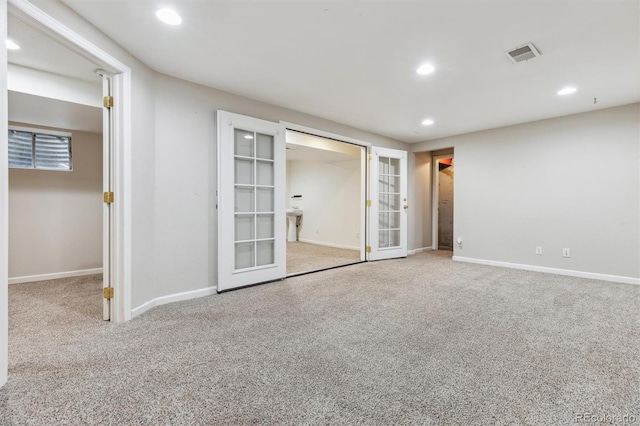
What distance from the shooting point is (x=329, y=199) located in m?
7.21

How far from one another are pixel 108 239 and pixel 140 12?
181cm

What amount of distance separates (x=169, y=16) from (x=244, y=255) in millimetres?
2450

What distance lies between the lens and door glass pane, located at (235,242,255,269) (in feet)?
11.4

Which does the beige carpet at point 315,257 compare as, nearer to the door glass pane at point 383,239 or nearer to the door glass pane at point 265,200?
the door glass pane at point 383,239

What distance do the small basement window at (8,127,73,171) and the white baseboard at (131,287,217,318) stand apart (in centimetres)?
279

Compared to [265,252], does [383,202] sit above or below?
above

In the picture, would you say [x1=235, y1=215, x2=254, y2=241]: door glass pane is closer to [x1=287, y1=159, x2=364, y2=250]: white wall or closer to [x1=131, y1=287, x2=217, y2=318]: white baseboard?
[x1=131, y1=287, x2=217, y2=318]: white baseboard

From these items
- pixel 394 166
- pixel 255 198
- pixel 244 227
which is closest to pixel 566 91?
pixel 394 166

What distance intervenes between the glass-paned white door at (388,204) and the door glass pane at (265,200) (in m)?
2.10

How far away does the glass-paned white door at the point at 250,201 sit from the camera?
128 inches

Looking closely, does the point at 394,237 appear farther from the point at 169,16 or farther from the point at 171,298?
the point at 169,16

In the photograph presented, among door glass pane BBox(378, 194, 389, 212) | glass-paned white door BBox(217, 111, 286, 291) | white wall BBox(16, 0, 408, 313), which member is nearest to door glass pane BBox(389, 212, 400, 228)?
door glass pane BBox(378, 194, 389, 212)

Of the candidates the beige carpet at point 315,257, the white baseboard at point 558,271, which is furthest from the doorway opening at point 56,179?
the white baseboard at point 558,271

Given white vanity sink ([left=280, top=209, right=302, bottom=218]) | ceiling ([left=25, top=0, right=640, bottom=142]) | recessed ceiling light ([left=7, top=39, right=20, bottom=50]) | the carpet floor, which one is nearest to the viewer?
the carpet floor
